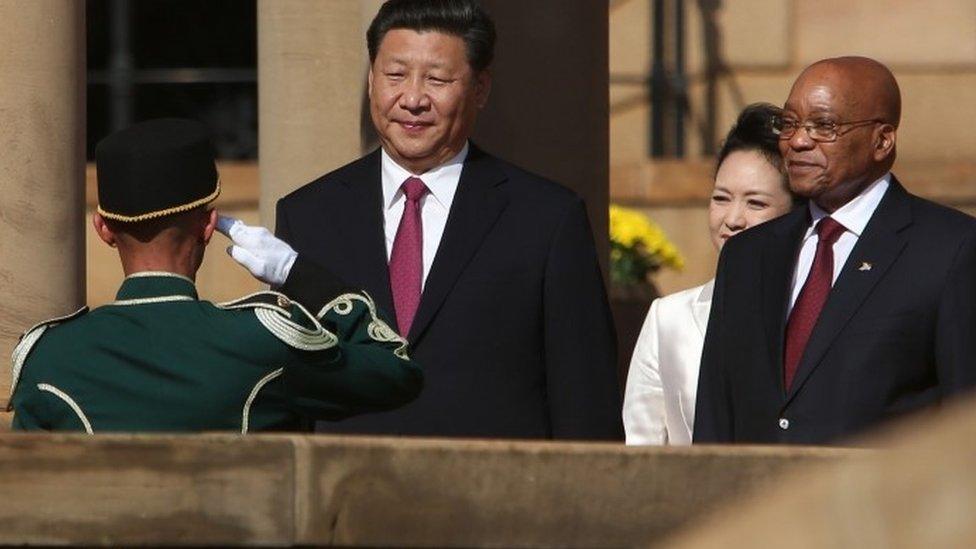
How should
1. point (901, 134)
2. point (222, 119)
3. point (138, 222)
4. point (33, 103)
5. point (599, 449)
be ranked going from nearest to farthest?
point (599, 449), point (138, 222), point (33, 103), point (901, 134), point (222, 119)

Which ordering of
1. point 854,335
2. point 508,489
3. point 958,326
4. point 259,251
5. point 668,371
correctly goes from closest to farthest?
point 508,489
point 259,251
point 958,326
point 854,335
point 668,371

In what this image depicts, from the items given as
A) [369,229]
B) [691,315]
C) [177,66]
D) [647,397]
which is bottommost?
[647,397]

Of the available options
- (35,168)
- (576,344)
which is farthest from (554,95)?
(576,344)

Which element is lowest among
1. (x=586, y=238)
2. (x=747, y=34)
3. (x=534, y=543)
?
(x=534, y=543)

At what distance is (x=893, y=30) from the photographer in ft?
43.3

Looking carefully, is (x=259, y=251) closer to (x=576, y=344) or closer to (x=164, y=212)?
(x=164, y=212)

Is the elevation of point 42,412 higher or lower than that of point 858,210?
lower

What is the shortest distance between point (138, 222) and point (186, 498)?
105cm

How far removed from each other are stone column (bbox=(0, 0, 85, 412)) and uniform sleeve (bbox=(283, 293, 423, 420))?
Answer: 7.88 feet

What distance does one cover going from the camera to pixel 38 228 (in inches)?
256

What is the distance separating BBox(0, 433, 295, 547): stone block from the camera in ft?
10.3

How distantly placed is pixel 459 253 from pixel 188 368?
1.39 metres

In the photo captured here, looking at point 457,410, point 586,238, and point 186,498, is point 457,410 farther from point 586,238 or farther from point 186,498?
point 186,498

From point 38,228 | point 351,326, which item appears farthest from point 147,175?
point 38,228
